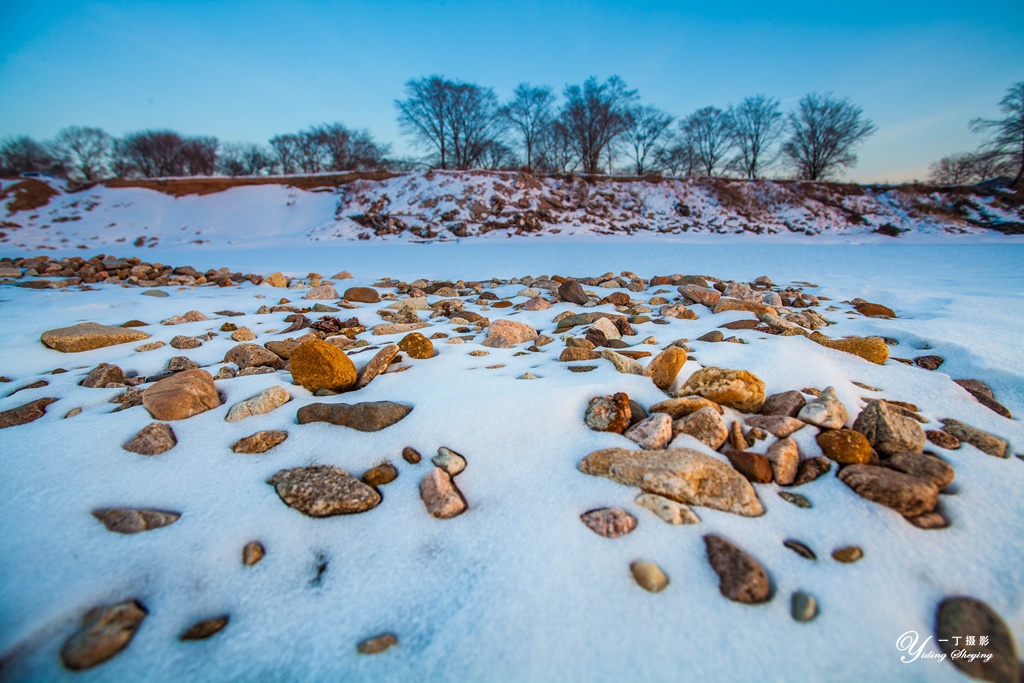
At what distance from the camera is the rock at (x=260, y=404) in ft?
5.38

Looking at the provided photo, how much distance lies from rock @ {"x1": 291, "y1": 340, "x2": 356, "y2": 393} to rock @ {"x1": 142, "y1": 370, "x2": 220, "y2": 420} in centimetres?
35

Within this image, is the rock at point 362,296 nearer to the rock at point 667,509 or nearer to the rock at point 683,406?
the rock at point 683,406

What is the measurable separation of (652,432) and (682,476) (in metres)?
0.24

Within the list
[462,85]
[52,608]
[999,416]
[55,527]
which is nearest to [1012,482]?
[999,416]

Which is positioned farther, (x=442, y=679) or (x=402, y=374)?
(x=402, y=374)

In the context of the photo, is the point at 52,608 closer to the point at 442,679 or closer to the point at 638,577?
the point at 442,679

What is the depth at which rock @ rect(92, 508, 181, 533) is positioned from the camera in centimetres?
109

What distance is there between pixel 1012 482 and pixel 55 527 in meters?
2.83

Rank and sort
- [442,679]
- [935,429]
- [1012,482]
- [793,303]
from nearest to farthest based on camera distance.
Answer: [442,679]
[1012,482]
[935,429]
[793,303]

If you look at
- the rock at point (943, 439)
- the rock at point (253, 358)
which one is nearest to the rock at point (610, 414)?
the rock at point (943, 439)

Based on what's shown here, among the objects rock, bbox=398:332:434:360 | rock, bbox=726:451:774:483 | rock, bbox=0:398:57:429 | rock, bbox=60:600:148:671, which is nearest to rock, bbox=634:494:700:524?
rock, bbox=726:451:774:483

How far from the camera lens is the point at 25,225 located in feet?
49.5

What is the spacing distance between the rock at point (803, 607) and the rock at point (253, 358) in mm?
2543

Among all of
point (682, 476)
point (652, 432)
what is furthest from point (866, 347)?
point (682, 476)
